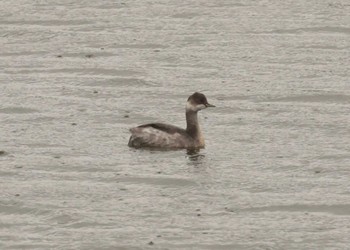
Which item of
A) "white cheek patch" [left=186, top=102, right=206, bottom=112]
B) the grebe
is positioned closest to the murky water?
the grebe

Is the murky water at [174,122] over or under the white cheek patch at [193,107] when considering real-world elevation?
under

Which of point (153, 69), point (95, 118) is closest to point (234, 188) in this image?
point (95, 118)

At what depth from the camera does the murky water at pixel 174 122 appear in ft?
63.0

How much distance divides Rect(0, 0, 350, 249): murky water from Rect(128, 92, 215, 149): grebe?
21 cm

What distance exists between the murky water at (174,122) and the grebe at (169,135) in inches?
8.2

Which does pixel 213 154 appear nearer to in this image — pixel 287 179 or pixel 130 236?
pixel 287 179

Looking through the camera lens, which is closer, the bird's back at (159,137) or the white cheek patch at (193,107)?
the bird's back at (159,137)

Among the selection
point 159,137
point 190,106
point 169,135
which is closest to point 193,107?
point 190,106

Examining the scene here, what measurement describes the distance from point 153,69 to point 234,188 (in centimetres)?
740

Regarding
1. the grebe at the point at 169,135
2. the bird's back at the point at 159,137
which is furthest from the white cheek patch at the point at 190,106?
the bird's back at the point at 159,137

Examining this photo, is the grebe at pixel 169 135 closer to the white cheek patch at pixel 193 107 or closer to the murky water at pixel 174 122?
the white cheek patch at pixel 193 107

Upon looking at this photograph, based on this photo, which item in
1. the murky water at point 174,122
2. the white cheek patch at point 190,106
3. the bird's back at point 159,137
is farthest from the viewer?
the white cheek patch at point 190,106

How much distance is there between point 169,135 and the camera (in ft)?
77.0

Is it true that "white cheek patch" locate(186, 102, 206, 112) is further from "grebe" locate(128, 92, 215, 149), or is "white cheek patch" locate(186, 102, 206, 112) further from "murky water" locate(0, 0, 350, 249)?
"murky water" locate(0, 0, 350, 249)
